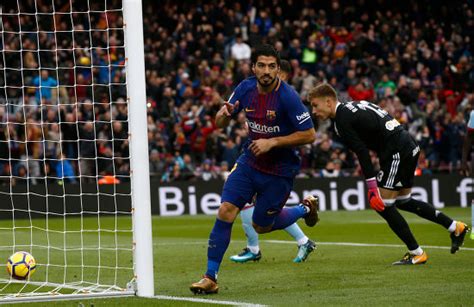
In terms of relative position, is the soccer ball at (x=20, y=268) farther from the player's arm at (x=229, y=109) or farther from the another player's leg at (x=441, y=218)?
the another player's leg at (x=441, y=218)

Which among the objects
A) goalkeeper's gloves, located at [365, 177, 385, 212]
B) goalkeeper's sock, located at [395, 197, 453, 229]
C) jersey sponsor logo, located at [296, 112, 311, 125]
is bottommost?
goalkeeper's sock, located at [395, 197, 453, 229]

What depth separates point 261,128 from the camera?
945 centimetres

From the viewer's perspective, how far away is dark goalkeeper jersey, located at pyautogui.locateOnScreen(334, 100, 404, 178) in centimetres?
1077

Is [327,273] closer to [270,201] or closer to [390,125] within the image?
[270,201]

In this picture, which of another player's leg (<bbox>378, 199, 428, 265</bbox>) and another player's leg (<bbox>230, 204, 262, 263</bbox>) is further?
another player's leg (<bbox>230, 204, 262, 263</bbox>)

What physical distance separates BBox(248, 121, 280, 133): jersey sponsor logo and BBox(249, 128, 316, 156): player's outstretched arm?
0.57 ft

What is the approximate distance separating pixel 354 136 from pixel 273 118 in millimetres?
1811

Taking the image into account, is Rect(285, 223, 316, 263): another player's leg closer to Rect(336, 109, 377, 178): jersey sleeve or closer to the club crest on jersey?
Rect(336, 109, 377, 178): jersey sleeve

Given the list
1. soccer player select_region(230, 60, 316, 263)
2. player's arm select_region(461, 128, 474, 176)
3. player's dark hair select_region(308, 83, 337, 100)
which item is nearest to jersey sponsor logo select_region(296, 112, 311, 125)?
player's dark hair select_region(308, 83, 337, 100)

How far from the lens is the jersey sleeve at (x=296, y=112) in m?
9.23

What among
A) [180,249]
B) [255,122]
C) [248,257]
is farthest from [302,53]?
[255,122]

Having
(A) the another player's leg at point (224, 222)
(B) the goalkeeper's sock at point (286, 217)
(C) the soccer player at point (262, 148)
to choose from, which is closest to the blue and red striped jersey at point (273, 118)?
(C) the soccer player at point (262, 148)

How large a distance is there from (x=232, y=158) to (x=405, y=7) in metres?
11.5

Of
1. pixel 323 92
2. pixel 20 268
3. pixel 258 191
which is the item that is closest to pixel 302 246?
pixel 323 92
